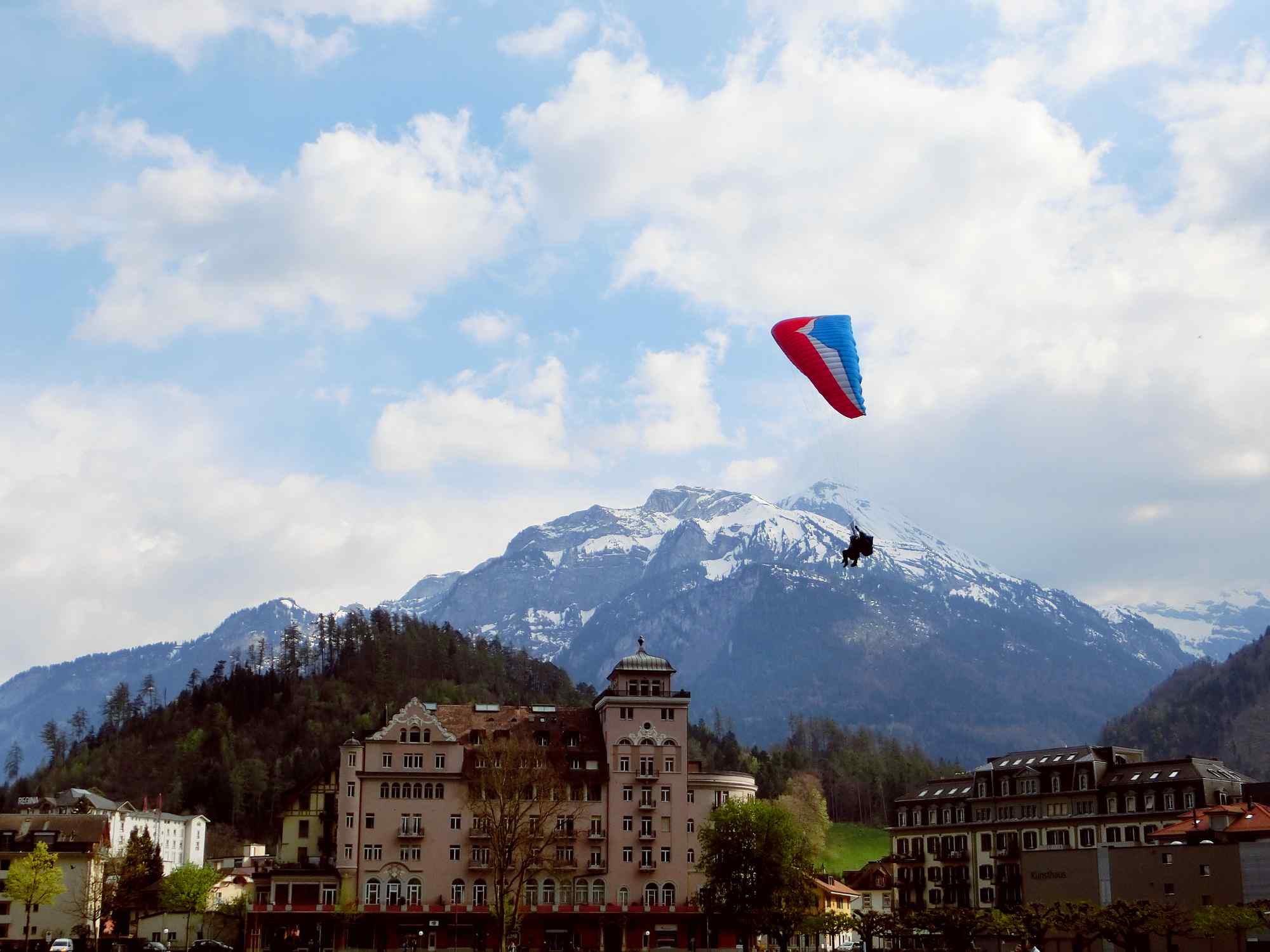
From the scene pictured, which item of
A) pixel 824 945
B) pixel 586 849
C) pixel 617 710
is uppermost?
pixel 617 710

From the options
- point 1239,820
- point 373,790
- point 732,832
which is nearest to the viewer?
point 1239,820

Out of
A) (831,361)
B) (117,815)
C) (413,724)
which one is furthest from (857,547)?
(117,815)

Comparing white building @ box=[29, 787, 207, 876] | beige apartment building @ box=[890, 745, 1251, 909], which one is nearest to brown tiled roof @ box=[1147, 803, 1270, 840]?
beige apartment building @ box=[890, 745, 1251, 909]

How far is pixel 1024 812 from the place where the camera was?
462ft

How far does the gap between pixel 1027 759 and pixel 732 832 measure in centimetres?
4104

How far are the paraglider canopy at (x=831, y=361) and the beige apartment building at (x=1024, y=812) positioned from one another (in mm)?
65058

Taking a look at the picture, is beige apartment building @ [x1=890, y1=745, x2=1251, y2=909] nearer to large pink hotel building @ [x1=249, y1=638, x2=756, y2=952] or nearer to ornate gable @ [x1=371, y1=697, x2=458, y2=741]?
large pink hotel building @ [x1=249, y1=638, x2=756, y2=952]

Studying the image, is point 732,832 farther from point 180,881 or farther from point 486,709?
point 180,881

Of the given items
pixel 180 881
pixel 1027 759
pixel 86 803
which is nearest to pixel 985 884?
pixel 1027 759

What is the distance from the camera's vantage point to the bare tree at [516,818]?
104m

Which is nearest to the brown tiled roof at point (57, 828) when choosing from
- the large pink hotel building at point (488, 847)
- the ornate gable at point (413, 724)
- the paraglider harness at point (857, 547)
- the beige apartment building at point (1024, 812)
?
the large pink hotel building at point (488, 847)

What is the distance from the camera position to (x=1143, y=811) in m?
128

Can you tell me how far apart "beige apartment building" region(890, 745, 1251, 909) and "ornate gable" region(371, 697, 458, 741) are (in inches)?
2051

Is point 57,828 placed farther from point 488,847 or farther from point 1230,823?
point 1230,823
